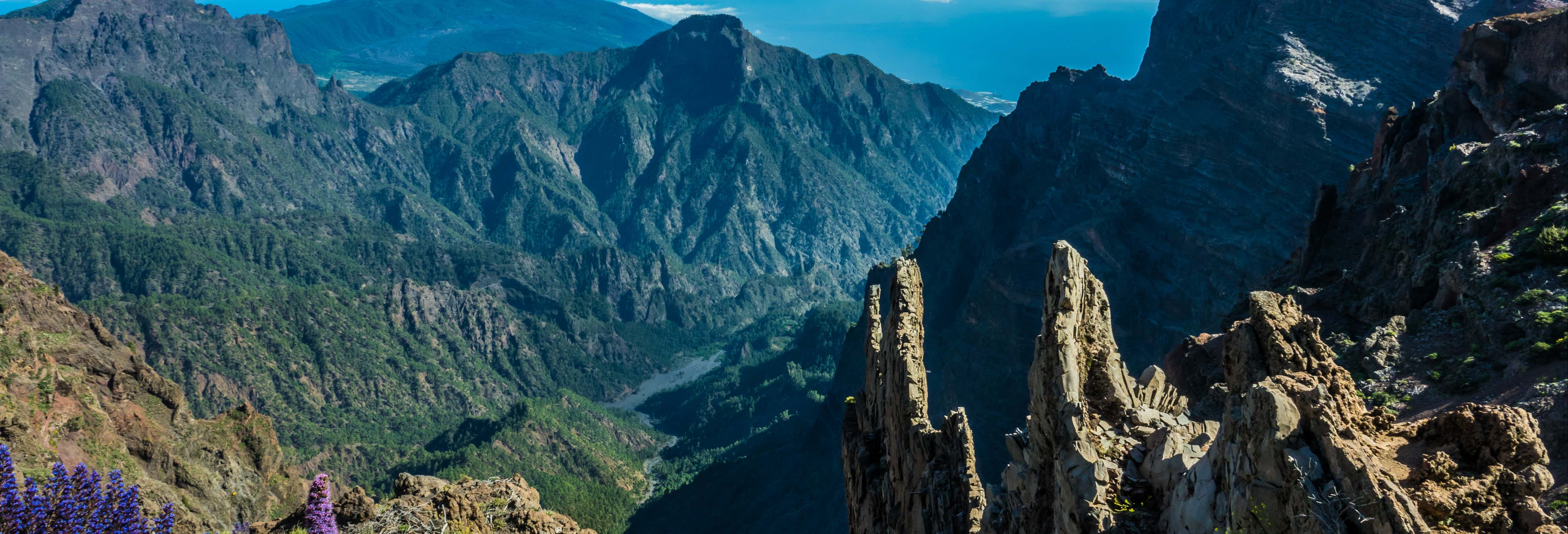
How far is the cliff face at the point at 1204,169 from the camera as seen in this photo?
111 m

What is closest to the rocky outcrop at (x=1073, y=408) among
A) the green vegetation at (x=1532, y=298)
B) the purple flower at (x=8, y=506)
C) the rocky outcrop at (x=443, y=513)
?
the rocky outcrop at (x=443, y=513)

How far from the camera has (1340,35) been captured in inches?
4818

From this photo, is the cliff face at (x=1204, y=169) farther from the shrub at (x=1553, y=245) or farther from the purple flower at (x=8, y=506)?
the purple flower at (x=8, y=506)

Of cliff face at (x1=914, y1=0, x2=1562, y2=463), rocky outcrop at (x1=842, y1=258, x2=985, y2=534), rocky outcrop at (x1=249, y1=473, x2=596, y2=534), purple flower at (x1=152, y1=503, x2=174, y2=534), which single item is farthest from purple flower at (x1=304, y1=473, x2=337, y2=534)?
cliff face at (x1=914, y1=0, x2=1562, y2=463)

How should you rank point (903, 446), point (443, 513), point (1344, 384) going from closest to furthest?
point (1344, 384), point (443, 513), point (903, 446)

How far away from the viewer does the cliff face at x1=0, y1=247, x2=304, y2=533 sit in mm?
63250

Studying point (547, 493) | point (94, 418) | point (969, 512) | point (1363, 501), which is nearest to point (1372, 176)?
point (969, 512)

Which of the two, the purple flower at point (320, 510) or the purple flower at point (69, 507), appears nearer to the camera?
the purple flower at point (69, 507)

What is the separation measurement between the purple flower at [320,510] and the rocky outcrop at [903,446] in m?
20.6

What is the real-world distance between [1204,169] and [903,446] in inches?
4129

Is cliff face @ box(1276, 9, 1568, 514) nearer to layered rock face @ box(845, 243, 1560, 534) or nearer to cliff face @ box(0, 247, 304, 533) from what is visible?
layered rock face @ box(845, 243, 1560, 534)

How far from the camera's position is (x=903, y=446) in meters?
38.3

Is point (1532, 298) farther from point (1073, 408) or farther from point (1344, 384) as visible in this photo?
point (1073, 408)

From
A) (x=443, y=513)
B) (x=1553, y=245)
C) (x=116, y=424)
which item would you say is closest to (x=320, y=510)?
(x=443, y=513)
